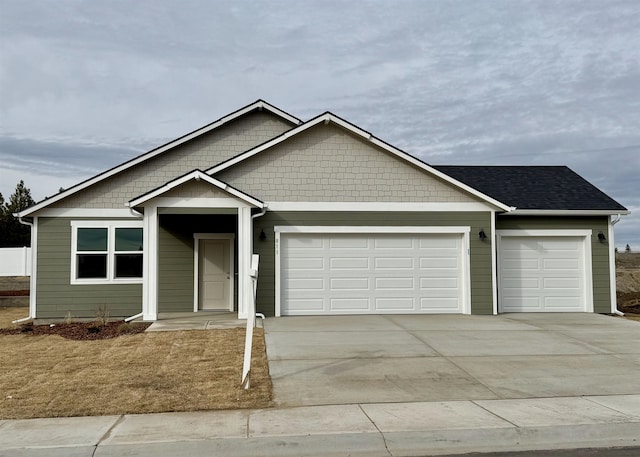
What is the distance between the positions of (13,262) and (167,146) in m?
11.8

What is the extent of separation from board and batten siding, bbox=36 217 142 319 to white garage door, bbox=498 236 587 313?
10.8m

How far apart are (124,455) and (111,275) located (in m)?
11.1

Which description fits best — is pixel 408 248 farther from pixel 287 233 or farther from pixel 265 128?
pixel 265 128

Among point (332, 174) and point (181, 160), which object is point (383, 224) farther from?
point (181, 160)

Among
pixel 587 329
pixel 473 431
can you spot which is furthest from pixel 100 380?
pixel 587 329

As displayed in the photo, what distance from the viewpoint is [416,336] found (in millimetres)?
11695

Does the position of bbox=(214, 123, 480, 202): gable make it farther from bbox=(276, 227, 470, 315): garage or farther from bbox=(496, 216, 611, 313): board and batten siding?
bbox=(496, 216, 611, 313): board and batten siding

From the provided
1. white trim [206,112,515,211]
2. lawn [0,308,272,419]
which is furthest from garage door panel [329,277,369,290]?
lawn [0,308,272,419]

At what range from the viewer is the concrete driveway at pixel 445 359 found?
771cm

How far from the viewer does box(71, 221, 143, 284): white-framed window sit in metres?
15.7

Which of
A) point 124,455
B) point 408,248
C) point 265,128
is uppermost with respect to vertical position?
point 265,128

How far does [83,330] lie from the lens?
13.2 m

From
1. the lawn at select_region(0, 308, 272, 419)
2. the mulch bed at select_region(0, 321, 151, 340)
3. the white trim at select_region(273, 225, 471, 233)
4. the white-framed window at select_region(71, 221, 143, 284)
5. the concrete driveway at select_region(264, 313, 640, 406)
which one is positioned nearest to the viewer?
the lawn at select_region(0, 308, 272, 419)

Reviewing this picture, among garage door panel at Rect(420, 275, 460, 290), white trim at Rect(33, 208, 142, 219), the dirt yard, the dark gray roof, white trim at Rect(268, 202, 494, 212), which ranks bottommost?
the dirt yard
